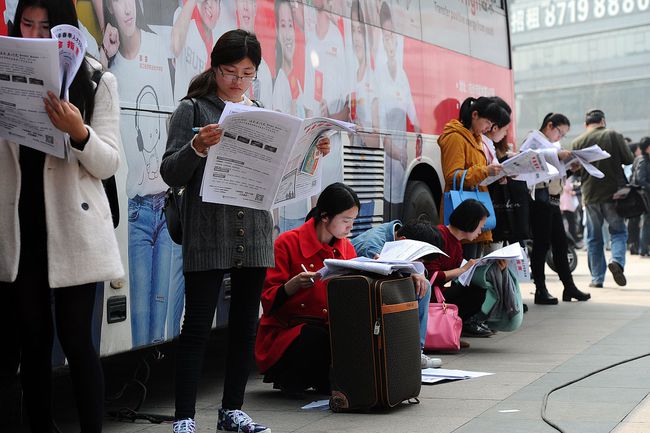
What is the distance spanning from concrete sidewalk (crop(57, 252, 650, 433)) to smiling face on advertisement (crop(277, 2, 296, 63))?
191 centimetres

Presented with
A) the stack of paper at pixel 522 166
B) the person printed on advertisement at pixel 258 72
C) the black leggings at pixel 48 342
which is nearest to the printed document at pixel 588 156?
the stack of paper at pixel 522 166

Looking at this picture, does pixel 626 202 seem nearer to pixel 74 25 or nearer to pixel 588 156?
pixel 588 156

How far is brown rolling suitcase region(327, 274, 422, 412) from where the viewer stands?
5.49 m

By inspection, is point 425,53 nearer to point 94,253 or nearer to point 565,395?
point 565,395

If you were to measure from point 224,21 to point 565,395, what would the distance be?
2.60 meters

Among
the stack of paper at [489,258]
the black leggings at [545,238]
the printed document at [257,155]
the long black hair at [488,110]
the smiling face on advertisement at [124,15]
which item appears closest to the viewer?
the printed document at [257,155]

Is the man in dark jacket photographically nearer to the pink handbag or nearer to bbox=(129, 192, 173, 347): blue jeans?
the pink handbag

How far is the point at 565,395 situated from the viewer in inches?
235

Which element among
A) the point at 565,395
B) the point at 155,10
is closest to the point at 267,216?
the point at 155,10

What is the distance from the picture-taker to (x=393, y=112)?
8.65 meters

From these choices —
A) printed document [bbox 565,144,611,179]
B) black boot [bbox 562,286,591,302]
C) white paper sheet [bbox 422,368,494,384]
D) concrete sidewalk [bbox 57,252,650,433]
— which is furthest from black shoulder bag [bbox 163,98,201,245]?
black boot [bbox 562,286,591,302]

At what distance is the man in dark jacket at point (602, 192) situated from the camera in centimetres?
1198

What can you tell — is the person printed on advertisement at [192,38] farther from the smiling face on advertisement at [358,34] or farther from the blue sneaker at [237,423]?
the smiling face on advertisement at [358,34]

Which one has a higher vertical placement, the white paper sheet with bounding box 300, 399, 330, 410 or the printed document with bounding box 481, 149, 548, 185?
the printed document with bounding box 481, 149, 548, 185
